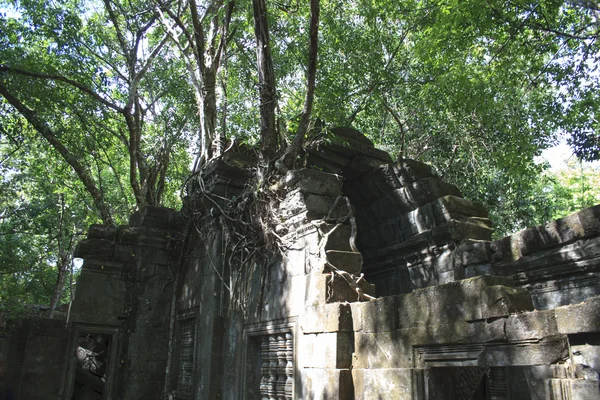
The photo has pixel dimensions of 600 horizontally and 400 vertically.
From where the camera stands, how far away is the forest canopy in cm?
896

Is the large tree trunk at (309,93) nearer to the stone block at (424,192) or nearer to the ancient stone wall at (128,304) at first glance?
the stone block at (424,192)

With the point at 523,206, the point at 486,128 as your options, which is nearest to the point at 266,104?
the point at 486,128

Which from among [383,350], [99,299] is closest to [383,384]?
[383,350]

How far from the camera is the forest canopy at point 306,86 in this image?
8961 millimetres

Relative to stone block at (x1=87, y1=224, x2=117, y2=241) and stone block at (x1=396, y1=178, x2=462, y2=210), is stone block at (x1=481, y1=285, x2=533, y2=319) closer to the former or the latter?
stone block at (x1=396, y1=178, x2=462, y2=210)

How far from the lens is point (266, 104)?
690 centimetres

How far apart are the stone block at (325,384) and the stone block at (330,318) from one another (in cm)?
36

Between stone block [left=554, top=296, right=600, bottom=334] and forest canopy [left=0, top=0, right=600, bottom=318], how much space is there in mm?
4194

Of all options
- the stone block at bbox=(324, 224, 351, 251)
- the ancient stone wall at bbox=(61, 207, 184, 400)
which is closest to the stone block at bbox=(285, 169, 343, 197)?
the stone block at bbox=(324, 224, 351, 251)

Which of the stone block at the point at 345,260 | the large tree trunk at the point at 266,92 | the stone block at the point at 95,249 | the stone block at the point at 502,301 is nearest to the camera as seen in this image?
the stone block at the point at 502,301

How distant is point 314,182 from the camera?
18.5 ft

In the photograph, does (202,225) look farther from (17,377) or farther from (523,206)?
(523,206)

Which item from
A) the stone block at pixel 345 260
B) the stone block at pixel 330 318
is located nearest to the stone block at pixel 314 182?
the stone block at pixel 345 260

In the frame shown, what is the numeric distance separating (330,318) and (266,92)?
368cm
